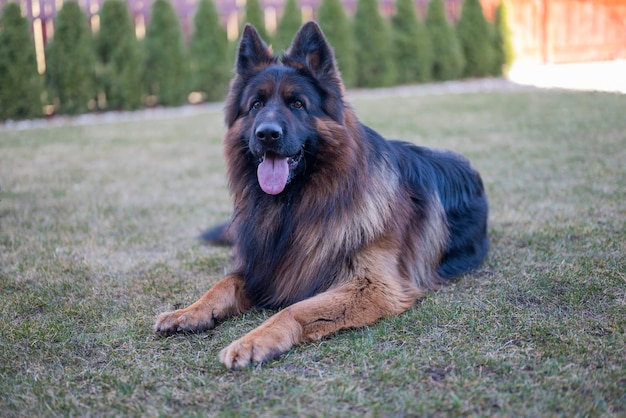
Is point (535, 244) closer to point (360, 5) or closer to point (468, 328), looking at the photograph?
point (468, 328)

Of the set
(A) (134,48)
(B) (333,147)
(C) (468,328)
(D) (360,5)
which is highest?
(D) (360,5)

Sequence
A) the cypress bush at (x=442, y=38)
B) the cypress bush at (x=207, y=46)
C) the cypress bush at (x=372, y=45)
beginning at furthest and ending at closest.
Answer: the cypress bush at (x=442, y=38)
the cypress bush at (x=372, y=45)
the cypress bush at (x=207, y=46)

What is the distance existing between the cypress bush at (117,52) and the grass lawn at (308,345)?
693 centimetres

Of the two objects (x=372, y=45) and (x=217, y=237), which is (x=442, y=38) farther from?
(x=217, y=237)

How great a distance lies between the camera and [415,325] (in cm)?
357

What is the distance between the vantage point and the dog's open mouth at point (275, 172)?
150 inches

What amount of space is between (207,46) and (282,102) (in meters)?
13.0

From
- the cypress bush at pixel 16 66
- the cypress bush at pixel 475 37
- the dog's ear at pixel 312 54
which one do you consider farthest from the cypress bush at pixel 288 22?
the dog's ear at pixel 312 54

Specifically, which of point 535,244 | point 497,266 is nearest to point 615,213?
point 535,244

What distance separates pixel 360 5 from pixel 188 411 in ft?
54.3

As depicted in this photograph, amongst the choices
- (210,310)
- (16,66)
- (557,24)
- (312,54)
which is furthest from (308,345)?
(557,24)

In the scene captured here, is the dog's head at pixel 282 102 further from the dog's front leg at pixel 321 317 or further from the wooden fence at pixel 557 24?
the wooden fence at pixel 557 24

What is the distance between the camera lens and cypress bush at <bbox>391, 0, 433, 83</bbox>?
18078 millimetres

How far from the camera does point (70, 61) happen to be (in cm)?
1427
